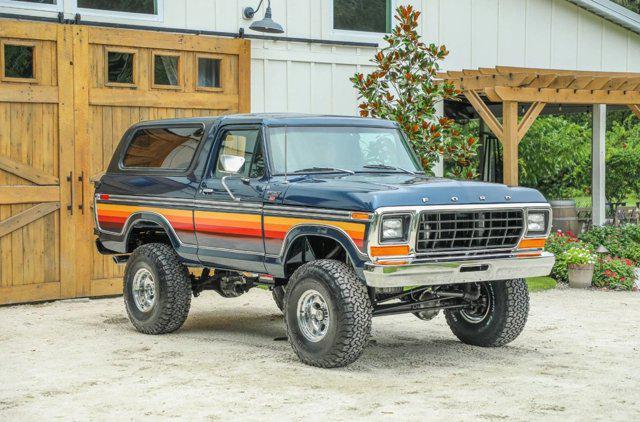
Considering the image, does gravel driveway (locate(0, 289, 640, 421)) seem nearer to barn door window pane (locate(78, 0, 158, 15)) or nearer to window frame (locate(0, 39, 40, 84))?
window frame (locate(0, 39, 40, 84))

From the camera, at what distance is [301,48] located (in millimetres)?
13227

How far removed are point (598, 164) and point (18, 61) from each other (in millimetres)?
9036

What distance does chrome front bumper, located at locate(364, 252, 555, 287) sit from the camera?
24.4ft

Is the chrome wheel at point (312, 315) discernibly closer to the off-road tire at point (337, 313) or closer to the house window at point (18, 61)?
the off-road tire at point (337, 313)

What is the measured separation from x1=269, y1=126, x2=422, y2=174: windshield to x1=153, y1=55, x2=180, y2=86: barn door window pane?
13.0ft

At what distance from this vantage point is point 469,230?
7980mm

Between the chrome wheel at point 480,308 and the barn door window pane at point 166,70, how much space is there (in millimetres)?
5077

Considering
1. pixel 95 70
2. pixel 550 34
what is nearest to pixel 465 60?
pixel 550 34

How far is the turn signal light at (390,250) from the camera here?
7.48 metres

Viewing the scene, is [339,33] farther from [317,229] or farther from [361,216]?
[361,216]

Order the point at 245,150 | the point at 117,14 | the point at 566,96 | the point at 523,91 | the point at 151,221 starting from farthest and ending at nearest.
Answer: the point at 566,96
the point at 523,91
the point at 117,14
the point at 151,221
the point at 245,150


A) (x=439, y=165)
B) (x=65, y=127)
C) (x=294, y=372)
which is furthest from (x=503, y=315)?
(x=439, y=165)

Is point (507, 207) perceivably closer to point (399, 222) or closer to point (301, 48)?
point (399, 222)

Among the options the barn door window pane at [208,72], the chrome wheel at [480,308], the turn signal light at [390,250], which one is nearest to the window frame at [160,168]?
the turn signal light at [390,250]
